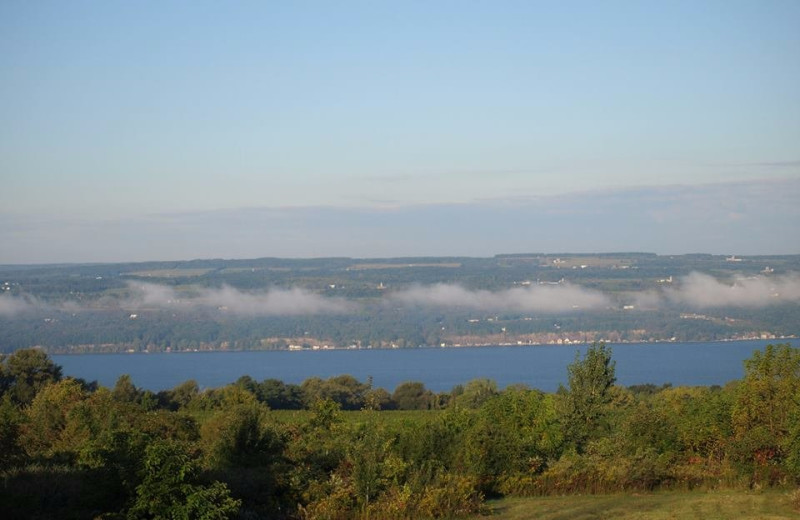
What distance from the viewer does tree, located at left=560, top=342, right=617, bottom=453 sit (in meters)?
27.7

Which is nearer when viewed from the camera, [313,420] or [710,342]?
[313,420]

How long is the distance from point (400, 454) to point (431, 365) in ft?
458

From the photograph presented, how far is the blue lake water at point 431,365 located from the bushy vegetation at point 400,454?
270ft

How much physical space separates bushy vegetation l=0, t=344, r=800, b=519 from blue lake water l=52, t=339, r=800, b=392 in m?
82.1

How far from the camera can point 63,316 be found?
19925cm

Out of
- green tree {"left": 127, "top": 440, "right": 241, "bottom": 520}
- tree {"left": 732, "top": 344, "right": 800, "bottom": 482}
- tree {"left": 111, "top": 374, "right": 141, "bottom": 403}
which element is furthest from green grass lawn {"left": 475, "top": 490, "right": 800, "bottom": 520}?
tree {"left": 111, "top": 374, "right": 141, "bottom": 403}

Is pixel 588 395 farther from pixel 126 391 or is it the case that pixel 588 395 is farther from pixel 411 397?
pixel 411 397

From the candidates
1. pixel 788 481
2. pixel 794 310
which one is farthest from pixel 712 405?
pixel 794 310

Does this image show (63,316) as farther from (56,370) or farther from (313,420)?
(313,420)

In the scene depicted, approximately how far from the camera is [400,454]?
73.0ft

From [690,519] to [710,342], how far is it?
17551 cm

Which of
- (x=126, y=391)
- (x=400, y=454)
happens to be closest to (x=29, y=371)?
(x=126, y=391)

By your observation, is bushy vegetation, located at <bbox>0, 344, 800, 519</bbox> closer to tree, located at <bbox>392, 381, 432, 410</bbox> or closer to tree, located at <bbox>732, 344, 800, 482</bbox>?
tree, located at <bbox>732, 344, 800, 482</bbox>

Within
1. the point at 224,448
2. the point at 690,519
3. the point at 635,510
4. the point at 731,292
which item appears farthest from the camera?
the point at 731,292
